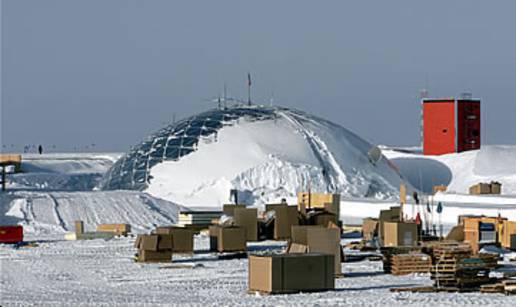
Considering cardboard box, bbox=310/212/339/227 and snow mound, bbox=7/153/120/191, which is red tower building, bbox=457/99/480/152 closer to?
snow mound, bbox=7/153/120/191

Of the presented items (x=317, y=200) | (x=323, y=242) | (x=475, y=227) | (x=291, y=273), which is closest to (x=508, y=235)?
(x=475, y=227)

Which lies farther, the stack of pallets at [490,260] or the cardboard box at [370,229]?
the cardboard box at [370,229]

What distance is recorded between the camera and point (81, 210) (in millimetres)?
42875

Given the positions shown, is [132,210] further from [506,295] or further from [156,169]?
[506,295]

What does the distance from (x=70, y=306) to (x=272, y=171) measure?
33.0 metres

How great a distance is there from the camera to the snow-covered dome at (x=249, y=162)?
50.5m

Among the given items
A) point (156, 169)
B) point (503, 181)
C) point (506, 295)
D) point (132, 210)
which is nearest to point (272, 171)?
point (156, 169)

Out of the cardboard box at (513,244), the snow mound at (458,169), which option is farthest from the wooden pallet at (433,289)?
the snow mound at (458,169)

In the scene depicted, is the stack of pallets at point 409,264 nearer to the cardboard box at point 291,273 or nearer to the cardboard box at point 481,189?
the cardboard box at point 291,273

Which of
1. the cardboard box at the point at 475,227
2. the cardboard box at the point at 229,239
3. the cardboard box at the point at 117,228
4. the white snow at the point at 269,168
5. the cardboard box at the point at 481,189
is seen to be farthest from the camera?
the cardboard box at the point at 481,189

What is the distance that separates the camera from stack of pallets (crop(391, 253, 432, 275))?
77.0 feet

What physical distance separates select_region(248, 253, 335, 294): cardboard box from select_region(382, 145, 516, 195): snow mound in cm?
4344

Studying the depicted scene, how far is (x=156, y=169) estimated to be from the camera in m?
52.3

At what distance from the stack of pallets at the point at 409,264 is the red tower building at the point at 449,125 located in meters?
48.8
